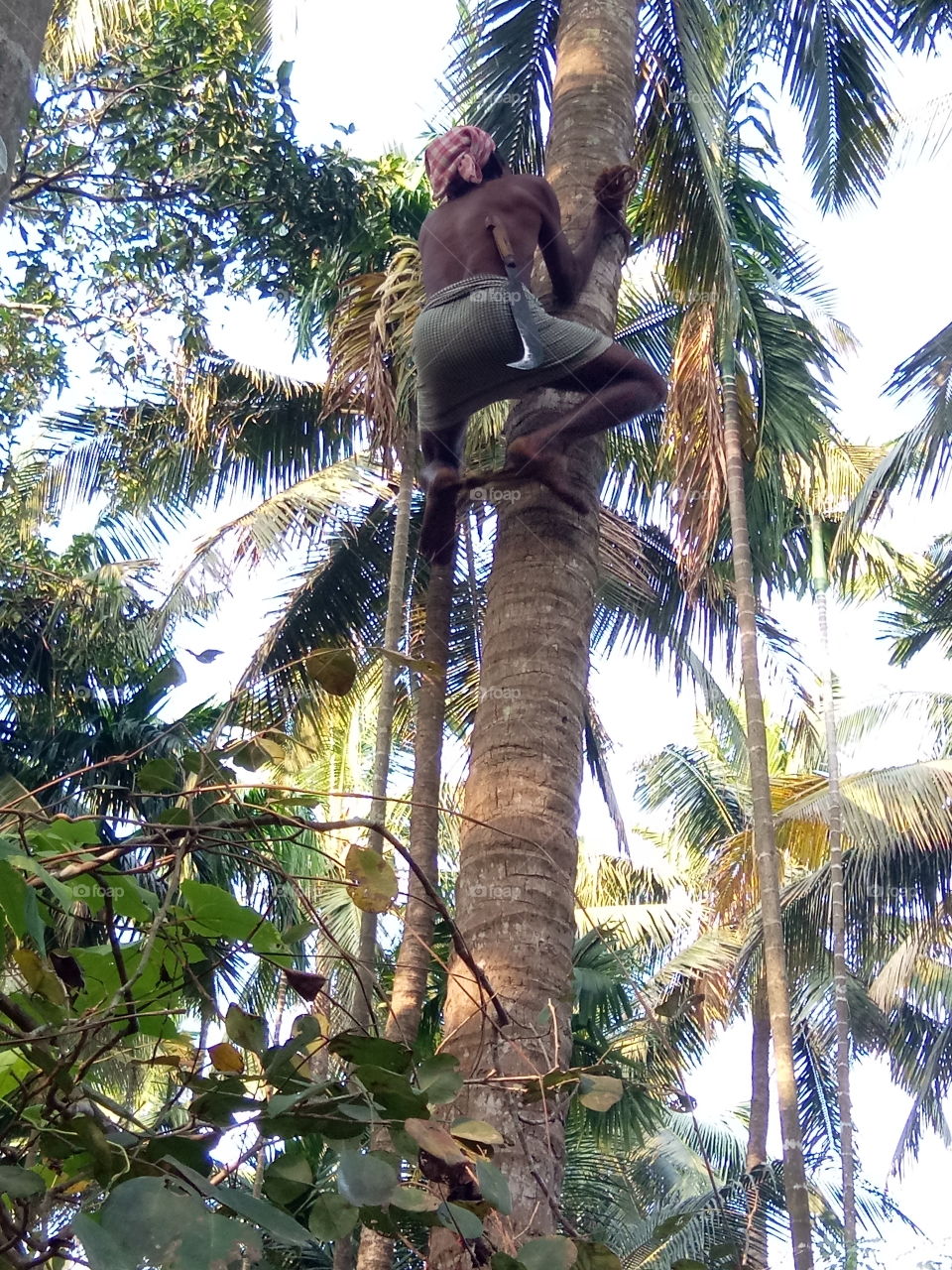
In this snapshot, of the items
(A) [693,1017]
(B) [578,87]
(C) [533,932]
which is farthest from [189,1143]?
(A) [693,1017]

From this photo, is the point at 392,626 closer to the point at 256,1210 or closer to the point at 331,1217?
the point at 331,1217

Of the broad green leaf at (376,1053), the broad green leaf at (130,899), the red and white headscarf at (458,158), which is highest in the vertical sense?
the red and white headscarf at (458,158)

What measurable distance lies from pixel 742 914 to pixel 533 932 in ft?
36.6

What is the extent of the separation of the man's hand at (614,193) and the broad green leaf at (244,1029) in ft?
8.42

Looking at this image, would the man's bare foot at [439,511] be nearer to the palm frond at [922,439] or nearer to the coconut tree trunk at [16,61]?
the coconut tree trunk at [16,61]

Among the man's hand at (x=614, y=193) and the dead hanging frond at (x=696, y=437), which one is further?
the dead hanging frond at (x=696, y=437)

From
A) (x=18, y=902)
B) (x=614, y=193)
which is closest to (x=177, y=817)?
(x=18, y=902)

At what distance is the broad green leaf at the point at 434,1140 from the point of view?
54.1 inches

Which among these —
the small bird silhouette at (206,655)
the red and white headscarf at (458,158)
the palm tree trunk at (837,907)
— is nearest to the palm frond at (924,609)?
the palm tree trunk at (837,907)

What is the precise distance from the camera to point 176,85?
6.79 m

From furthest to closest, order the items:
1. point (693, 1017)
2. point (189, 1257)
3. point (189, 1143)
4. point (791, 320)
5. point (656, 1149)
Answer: point (656, 1149), point (693, 1017), point (791, 320), point (189, 1143), point (189, 1257)

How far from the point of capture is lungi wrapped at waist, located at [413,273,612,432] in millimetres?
3418

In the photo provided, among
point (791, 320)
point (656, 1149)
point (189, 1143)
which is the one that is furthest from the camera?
point (656, 1149)

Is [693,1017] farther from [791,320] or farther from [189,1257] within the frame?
[189,1257]
